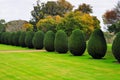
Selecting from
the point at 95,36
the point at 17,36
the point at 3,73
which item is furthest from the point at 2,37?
the point at 3,73

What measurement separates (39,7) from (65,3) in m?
6.47

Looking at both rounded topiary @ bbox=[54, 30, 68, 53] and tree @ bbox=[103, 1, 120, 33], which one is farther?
tree @ bbox=[103, 1, 120, 33]

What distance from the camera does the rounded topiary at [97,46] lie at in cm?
2170

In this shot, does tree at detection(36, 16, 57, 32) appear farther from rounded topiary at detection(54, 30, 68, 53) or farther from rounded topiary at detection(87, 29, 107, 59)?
rounded topiary at detection(87, 29, 107, 59)

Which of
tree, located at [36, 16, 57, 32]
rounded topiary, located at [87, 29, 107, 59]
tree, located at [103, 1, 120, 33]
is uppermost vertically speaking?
tree, located at [103, 1, 120, 33]

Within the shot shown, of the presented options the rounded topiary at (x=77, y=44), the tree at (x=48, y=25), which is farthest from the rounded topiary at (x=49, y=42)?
the tree at (x=48, y=25)

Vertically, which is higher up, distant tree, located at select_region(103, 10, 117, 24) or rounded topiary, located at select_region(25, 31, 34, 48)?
distant tree, located at select_region(103, 10, 117, 24)

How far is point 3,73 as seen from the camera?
46.4 feet

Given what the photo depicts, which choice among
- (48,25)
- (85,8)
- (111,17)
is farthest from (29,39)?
(85,8)

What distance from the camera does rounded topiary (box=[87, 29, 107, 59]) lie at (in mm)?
21703

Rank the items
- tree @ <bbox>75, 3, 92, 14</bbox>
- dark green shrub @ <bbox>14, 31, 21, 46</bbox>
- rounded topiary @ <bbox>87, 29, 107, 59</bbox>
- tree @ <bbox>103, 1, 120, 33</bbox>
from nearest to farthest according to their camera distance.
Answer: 1. rounded topiary @ <bbox>87, 29, 107, 59</bbox>
2. dark green shrub @ <bbox>14, 31, 21, 46</bbox>
3. tree @ <bbox>103, 1, 120, 33</bbox>
4. tree @ <bbox>75, 3, 92, 14</bbox>

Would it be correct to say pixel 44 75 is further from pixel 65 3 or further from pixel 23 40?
pixel 65 3

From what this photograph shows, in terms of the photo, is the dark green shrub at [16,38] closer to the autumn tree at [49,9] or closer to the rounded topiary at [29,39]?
the rounded topiary at [29,39]

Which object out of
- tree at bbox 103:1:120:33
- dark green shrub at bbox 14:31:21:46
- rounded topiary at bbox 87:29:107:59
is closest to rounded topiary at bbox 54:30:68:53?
rounded topiary at bbox 87:29:107:59
